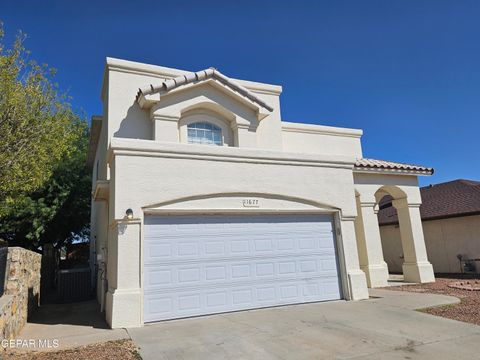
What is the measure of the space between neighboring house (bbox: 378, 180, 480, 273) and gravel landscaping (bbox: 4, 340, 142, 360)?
17.7 m

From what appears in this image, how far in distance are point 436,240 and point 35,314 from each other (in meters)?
19.2

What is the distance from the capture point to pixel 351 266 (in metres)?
10.7

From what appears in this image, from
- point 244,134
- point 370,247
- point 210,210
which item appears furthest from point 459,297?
point 244,134

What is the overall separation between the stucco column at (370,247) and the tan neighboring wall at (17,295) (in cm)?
1134

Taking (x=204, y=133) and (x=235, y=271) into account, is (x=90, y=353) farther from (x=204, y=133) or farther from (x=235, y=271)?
(x=204, y=133)

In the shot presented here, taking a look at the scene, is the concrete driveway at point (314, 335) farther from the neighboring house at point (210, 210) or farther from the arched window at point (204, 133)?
the arched window at point (204, 133)

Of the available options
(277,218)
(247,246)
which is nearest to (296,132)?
(277,218)

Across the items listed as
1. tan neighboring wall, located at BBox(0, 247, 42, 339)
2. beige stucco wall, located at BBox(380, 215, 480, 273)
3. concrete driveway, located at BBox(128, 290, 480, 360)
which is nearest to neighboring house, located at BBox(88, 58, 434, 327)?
concrete driveway, located at BBox(128, 290, 480, 360)

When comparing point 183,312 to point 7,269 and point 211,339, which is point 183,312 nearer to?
point 211,339

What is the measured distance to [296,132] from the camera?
16031mm

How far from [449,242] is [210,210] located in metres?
15.7

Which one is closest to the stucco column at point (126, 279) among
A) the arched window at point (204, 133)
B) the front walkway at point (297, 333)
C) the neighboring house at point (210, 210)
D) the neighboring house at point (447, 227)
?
the neighboring house at point (210, 210)

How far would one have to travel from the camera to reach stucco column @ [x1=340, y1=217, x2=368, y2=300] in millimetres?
10523

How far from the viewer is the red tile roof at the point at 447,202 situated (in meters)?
18.9
